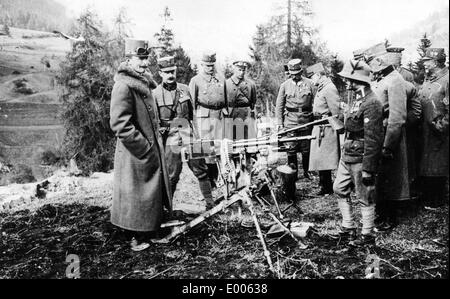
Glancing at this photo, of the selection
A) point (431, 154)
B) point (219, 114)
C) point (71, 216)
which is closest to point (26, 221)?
point (71, 216)

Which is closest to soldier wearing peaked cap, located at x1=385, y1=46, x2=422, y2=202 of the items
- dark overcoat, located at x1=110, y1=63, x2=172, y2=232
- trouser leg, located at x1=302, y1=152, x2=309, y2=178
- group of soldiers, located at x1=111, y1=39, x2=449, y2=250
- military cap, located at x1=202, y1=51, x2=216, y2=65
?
group of soldiers, located at x1=111, y1=39, x2=449, y2=250

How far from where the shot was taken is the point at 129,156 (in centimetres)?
416

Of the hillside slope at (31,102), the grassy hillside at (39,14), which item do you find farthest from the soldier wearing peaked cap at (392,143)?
the hillside slope at (31,102)

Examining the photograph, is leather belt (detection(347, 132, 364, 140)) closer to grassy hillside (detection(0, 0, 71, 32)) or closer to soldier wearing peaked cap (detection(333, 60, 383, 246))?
soldier wearing peaked cap (detection(333, 60, 383, 246))

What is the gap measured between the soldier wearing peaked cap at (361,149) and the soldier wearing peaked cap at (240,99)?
9.59 ft

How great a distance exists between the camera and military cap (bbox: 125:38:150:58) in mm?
4168

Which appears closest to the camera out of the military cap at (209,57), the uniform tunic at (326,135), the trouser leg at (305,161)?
the uniform tunic at (326,135)

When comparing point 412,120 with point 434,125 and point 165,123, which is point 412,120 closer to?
point 434,125

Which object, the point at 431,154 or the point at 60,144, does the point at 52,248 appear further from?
the point at 60,144

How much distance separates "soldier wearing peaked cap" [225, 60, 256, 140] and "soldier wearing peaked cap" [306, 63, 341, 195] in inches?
Answer: 51.8

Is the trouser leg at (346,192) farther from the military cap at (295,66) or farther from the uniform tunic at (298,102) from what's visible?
the military cap at (295,66)

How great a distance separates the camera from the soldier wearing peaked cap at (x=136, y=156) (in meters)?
4.08

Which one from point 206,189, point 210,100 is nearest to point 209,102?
point 210,100
